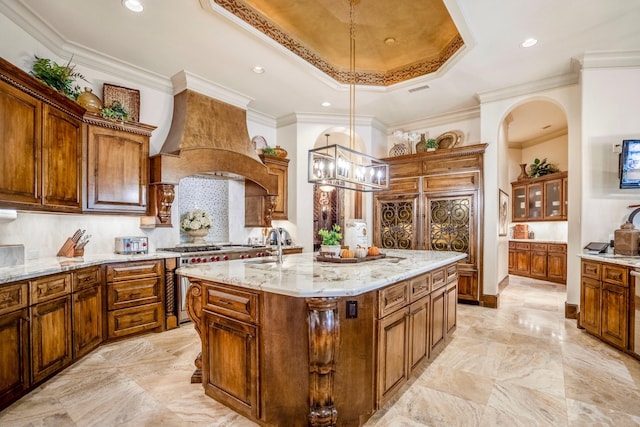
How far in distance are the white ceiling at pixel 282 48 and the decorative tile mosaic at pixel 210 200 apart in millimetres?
1445

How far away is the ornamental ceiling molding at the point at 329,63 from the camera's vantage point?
3.11 meters

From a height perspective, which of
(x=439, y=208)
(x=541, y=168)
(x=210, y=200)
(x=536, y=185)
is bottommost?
(x=439, y=208)

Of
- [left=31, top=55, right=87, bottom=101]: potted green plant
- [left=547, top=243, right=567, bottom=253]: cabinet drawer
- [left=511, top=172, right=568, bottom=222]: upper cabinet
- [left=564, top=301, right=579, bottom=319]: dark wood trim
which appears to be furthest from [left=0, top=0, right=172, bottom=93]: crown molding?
[left=547, top=243, right=567, bottom=253]: cabinet drawer

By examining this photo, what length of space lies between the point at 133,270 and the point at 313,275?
92.6 inches

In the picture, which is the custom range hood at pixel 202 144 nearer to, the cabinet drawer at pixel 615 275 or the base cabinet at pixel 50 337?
the base cabinet at pixel 50 337

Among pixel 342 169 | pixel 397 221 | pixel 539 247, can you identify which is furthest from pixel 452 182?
pixel 539 247

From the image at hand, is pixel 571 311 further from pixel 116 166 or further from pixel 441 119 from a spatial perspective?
pixel 116 166

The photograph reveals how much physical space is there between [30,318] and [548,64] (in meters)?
5.79

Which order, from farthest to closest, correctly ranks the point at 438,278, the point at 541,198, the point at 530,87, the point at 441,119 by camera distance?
the point at 541,198
the point at 441,119
the point at 530,87
the point at 438,278

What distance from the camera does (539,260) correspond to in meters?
6.94

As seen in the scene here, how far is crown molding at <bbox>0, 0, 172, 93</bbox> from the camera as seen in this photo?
9.33ft

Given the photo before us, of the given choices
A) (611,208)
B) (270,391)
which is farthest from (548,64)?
(270,391)

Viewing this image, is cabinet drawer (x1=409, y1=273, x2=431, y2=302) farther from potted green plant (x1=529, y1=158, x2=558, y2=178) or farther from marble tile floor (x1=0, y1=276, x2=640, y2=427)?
potted green plant (x1=529, y1=158, x2=558, y2=178)

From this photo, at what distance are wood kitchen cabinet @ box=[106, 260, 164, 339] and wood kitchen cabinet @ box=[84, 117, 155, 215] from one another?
69 cm
